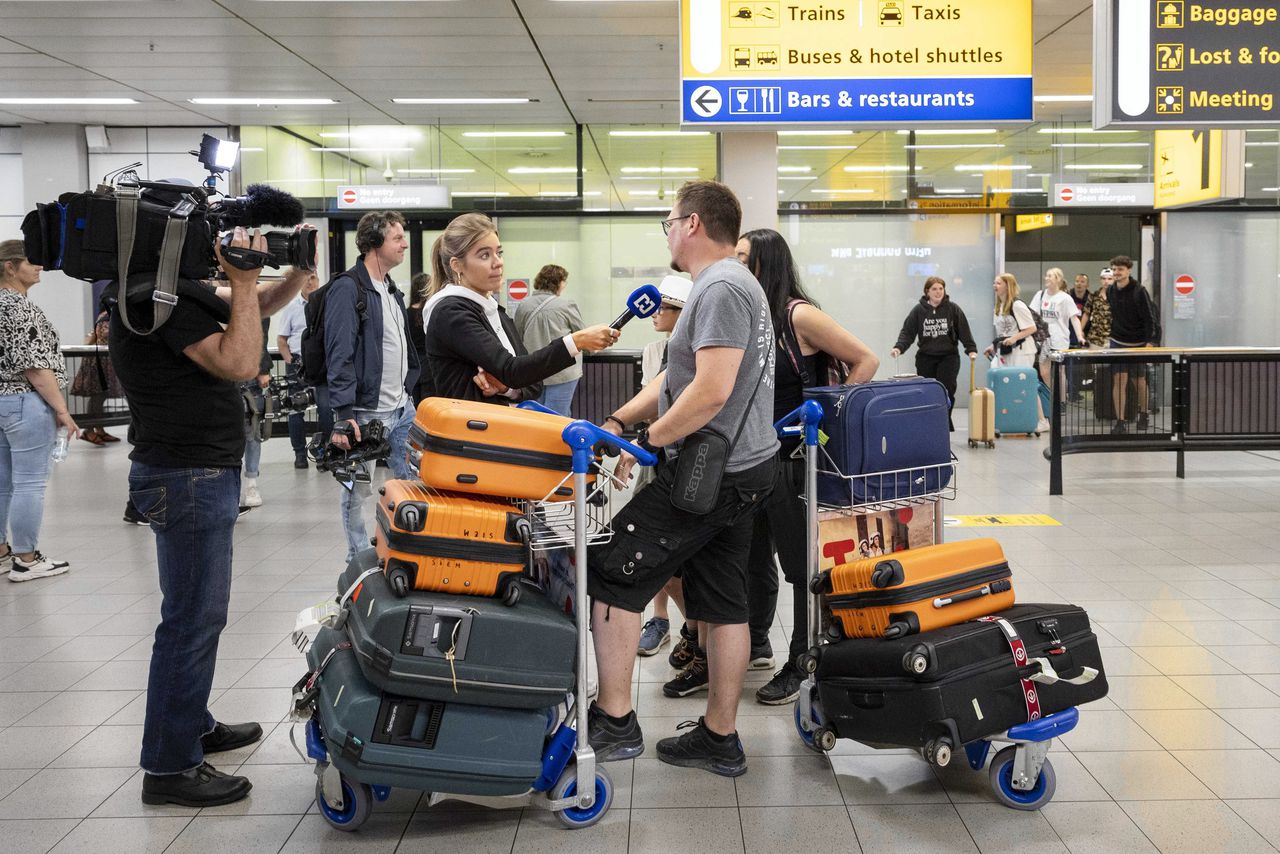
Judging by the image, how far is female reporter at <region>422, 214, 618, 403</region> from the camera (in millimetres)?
3484

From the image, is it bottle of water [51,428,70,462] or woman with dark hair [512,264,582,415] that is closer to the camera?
bottle of water [51,428,70,462]

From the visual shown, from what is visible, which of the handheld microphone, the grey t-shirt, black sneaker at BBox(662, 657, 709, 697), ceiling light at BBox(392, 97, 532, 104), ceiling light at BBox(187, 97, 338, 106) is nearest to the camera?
the grey t-shirt

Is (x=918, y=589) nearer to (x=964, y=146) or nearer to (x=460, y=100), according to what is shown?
(x=460, y=100)

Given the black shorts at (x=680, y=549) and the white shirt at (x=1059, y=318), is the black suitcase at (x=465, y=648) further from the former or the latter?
the white shirt at (x=1059, y=318)

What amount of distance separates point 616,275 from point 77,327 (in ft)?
23.6

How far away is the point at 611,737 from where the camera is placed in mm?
3316

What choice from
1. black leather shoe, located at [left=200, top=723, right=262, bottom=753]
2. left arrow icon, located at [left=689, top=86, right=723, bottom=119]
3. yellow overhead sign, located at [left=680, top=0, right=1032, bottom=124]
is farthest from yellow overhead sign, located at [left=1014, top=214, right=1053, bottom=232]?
black leather shoe, located at [left=200, top=723, right=262, bottom=753]

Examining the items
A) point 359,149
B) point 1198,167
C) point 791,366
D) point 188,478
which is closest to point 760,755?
point 791,366

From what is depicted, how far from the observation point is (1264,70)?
595 cm

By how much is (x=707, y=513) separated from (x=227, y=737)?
1.76m

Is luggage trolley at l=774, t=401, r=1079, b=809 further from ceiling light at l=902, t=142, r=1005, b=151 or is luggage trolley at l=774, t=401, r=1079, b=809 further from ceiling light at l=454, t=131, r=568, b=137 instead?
ceiling light at l=454, t=131, r=568, b=137

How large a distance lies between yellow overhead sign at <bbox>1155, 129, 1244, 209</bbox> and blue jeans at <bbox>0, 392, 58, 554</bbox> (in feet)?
26.0

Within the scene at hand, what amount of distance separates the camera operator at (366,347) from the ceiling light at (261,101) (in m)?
8.45

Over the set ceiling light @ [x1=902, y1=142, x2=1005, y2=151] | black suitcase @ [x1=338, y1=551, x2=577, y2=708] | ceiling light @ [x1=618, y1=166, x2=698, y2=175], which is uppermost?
ceiling light @ [x1=902, y1=142, x2=1005, y2=151]
